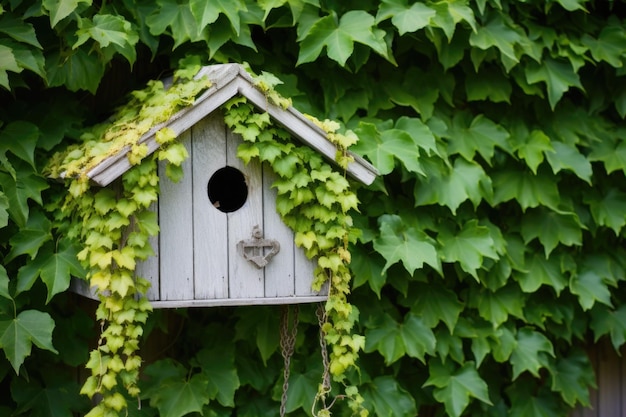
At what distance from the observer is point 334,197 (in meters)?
2.69

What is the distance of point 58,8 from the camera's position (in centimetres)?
278

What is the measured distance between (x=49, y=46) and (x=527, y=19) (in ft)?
7.12

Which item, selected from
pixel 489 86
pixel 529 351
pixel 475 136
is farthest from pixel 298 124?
pixel 529 351

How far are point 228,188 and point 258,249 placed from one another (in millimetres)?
466

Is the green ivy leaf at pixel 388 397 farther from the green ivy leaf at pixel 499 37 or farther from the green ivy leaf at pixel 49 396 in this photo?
the green ivy leaf at pixel 499 37

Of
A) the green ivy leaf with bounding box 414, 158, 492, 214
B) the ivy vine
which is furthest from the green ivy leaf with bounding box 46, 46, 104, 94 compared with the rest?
the green ivy leaf with bounding box 414, 158, 492, 214

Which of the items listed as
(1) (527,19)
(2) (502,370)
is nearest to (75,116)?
(1) (527,19)

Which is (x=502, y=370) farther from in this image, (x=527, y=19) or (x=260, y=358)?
(x=527, y=19)

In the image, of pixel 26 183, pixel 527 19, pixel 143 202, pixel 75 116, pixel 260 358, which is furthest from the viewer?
pixel 527 19

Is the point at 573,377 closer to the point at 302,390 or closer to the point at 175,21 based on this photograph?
the point at 302,390

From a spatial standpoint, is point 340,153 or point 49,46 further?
point 49,46

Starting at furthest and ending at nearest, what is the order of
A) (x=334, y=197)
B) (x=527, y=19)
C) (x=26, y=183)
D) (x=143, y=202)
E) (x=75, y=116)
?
(x=527, y=19)
(x=75, y=116)
(x=26, y=183)
(x=334, y=197)
(x=143, y=202)

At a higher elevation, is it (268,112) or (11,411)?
(268,112)

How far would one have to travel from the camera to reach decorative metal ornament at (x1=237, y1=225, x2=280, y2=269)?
2652mm
